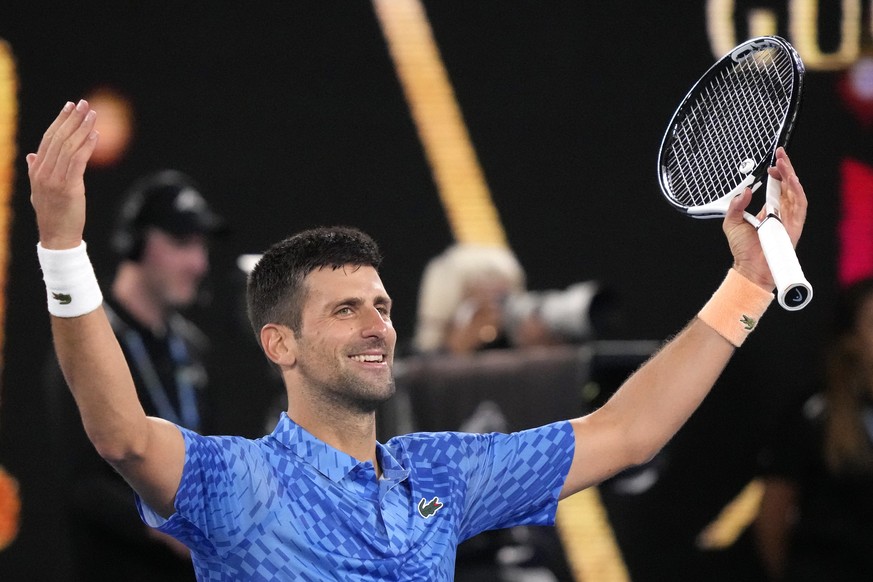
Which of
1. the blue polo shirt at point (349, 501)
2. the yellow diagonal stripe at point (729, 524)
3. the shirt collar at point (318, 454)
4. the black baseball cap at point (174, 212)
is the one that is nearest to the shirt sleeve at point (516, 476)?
the blue polo shirt at point (349, 501)

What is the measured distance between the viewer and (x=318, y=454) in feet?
7.57

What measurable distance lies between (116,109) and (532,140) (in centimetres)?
137

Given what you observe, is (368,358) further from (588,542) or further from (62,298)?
(588,542)

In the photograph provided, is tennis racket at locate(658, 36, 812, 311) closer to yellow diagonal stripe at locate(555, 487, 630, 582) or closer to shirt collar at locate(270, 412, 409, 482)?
shirt collar at locate(270, 412, 409, 482)

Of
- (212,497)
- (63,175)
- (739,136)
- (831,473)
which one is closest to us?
(63,175)

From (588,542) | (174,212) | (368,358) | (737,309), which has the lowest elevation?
(588,542)

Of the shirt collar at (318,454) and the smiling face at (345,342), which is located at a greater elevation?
the smiling face at (345,342)

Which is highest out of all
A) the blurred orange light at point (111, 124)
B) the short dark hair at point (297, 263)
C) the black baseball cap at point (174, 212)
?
the blurred orange light at point (111, 124)

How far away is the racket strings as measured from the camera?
2.50 metres

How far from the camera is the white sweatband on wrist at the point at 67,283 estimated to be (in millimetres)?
1979

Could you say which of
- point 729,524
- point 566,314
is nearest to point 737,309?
point 566,314

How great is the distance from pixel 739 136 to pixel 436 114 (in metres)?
2.31

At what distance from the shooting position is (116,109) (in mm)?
4664

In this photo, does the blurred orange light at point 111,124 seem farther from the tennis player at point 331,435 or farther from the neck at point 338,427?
the neck at point 338,427
